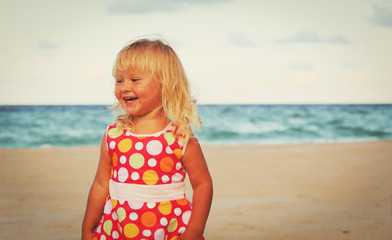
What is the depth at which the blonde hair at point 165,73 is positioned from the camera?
74.2 inches

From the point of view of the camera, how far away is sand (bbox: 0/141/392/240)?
3.74 metres

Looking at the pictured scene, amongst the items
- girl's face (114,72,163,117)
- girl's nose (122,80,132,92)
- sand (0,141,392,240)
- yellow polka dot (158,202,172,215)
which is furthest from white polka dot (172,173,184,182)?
sand (0,141,392,240)

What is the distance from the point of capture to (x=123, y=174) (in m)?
1.89

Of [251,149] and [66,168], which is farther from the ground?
[66,168]

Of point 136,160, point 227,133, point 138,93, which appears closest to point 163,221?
point 136,160

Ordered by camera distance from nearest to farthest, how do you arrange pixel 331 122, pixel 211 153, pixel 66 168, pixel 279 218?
1. pixel 279 218
2. pixel 66 168
3. pixel 211 153
4. pixel 331 122

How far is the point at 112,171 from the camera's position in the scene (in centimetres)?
202

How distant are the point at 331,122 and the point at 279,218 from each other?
70.7ft

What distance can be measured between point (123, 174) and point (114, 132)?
0.71 feet

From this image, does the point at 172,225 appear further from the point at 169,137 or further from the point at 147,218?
the point at 169,137

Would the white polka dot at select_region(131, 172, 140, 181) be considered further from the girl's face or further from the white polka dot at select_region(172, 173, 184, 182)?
the girl's face

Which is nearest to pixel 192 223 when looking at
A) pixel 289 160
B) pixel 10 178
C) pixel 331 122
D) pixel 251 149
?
pixel 10 178

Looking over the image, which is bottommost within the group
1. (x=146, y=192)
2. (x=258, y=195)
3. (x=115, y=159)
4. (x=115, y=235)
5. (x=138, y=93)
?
(x=258, y=195)

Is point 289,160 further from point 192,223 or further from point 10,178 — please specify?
point 192,223
